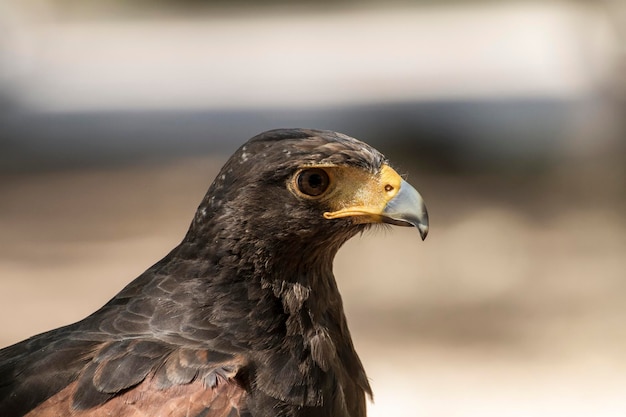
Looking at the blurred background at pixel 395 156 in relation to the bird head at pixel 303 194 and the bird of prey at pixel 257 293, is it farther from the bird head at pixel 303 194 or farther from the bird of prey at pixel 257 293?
the bird head at pixel 303 194

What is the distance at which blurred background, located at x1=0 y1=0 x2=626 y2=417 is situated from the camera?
8.62 metres

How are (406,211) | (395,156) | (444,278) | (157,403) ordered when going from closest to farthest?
(157,403), (406,211), (444,278), (395,156)

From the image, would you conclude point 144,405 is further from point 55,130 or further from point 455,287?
point 55,130

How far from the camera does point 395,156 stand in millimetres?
14336

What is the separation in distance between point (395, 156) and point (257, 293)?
421 inches

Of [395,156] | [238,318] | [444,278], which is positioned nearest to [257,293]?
[238,318]

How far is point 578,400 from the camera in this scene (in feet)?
25.1

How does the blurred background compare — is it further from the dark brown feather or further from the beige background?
the dark brown feather

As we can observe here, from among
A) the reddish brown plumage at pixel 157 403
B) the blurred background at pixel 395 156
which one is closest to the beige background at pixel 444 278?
the blurred background at pixel 395 156

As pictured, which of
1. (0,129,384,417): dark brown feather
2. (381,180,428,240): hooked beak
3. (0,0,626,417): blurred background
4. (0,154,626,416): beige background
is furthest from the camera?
(0,0,626,417): blurred background

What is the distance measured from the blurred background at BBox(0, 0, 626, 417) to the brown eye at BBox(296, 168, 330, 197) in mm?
4032

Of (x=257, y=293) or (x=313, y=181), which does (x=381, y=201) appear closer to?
(x=313, y=181)

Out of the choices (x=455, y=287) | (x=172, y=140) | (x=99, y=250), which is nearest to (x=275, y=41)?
(x=172, y=140)

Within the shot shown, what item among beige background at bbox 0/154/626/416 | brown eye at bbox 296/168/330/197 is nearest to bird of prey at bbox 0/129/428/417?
brown eye at bbox 296/168/330/197
